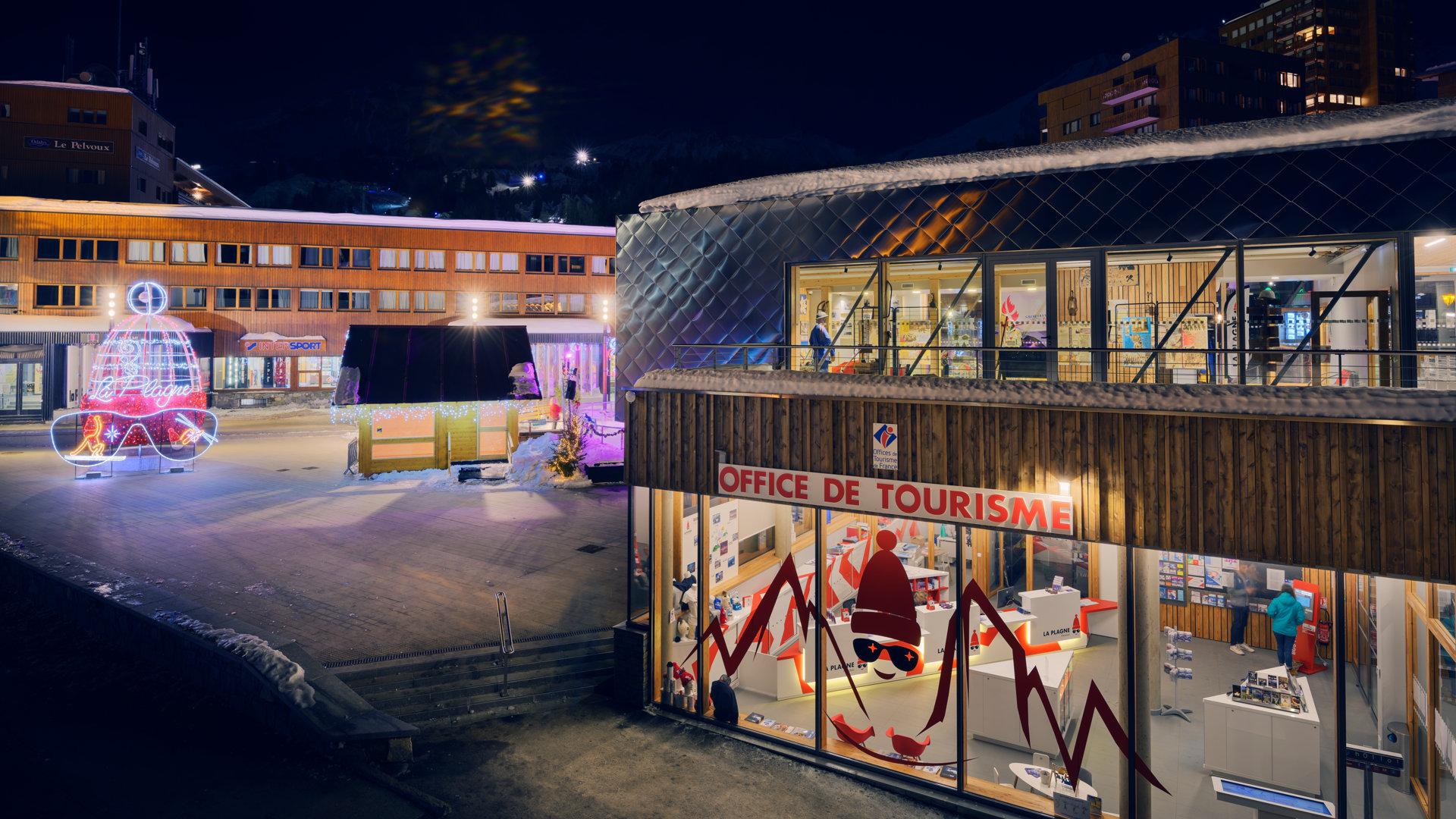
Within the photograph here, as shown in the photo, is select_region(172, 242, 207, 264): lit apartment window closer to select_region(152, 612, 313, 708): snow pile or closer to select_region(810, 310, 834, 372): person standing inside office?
select_region(152, 612, 313, 708): snow pile

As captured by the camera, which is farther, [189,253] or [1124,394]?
[189,253]

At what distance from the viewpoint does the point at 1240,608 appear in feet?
42.1

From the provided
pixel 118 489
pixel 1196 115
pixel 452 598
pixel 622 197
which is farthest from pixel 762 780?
pixel 622 197

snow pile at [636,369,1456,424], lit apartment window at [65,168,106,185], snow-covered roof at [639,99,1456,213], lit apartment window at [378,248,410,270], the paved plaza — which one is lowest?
the paved plaza

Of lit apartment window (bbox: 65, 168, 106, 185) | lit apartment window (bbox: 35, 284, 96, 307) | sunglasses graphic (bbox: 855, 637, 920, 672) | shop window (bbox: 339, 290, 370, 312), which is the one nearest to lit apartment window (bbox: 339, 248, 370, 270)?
shop window (bbox: 339, 290, 370, 312)

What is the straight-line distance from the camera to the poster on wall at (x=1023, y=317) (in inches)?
481

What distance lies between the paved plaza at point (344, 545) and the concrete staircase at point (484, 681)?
47 centimetres

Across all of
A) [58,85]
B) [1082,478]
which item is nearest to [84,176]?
[58,85]

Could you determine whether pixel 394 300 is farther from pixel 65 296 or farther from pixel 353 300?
pixel 65 296

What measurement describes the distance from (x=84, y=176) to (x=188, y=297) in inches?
495

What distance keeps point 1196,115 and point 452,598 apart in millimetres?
86503

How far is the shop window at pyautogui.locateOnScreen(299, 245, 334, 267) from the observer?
41.9 meters

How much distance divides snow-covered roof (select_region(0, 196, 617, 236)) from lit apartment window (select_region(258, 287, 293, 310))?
12.2 ft

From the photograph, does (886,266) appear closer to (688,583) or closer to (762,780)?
(688,583)
